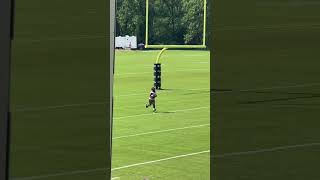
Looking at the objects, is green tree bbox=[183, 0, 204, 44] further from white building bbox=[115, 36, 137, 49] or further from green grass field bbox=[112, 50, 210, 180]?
white building bbox=[115, 36, 137, 49]

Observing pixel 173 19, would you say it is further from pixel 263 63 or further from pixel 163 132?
pixel 263 63

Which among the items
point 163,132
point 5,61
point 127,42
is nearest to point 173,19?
point 163,132

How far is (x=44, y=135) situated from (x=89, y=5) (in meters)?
1.05

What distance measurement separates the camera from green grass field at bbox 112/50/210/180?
7857 millimetres

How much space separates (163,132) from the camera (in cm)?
1117

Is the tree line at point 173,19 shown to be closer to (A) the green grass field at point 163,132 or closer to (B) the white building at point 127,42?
(A) the green grass field at point 163,132

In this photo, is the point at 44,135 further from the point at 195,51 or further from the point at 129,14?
the point at 195,51

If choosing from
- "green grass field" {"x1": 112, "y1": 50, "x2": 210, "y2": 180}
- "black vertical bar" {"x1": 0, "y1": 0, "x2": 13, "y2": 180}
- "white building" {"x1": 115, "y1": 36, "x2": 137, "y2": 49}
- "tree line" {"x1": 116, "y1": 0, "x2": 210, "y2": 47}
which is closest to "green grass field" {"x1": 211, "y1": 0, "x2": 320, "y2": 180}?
"black vertical bar" {"x1": 0, "y1": 0, "x2": 13, "y2": 180}

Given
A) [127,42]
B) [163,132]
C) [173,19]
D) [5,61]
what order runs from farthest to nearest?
[127,42]
[173,19]
[163,132]
[5,61]

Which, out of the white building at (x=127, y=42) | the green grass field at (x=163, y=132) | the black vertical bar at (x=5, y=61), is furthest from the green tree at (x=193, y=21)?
the black vertical bar at (x=5, y=61)

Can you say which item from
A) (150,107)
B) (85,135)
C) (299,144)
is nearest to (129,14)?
(150,107)

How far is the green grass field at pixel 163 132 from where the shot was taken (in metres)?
7.86

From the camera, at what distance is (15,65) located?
11.4ft

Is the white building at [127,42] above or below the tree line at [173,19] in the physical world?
above
